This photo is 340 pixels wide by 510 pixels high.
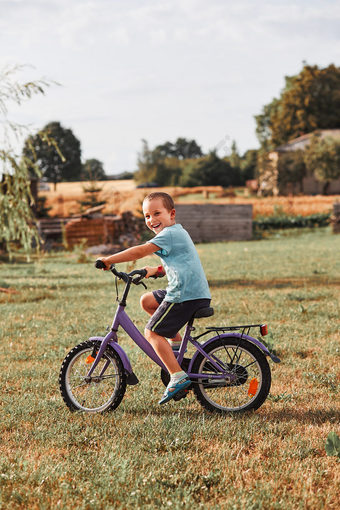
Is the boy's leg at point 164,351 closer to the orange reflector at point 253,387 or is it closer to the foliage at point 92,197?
the orange reflector at point 253,387

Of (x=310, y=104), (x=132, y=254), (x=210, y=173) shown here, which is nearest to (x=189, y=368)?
(x=132, y=254)

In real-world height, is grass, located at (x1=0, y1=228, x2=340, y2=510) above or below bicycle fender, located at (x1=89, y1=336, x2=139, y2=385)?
below

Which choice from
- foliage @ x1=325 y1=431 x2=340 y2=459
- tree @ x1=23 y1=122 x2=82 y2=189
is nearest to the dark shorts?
foliage @ x1=325 y1=431 x2=340 y2=459

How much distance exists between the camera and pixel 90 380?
462 cm

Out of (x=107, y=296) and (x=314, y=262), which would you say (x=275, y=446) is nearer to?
(x=107, y=296)

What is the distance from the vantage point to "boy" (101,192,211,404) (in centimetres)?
428

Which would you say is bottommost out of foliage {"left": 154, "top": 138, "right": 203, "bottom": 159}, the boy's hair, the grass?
the grass

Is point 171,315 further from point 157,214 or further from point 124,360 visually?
point 157,214

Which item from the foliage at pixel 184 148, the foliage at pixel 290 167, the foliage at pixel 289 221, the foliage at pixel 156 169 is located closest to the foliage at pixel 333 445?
the foliage at pixel 289 221

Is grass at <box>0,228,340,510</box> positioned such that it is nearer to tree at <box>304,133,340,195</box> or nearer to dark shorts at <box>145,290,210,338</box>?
dark shorts at <box>145,290,210,338</box>

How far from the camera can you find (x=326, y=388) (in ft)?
17.0

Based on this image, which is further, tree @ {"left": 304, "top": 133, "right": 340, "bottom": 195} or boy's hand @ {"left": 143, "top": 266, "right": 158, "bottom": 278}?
tree @ {"left": 304, "top": 133, "right": 340, "bottom": 195}

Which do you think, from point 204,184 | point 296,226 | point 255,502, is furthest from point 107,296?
point 204,184

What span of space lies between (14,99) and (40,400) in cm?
759
